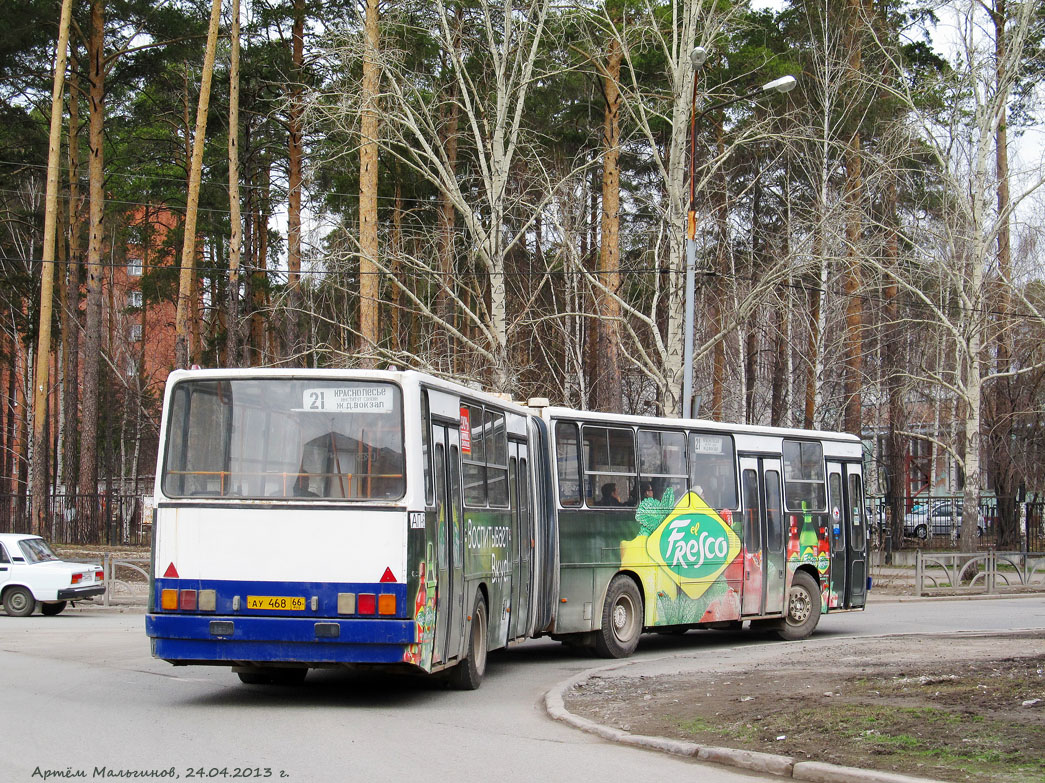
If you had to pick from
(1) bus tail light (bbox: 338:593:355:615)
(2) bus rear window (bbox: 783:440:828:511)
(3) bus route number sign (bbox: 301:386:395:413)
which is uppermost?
(3) bus route number sign (bbox: 301:386:395:413)

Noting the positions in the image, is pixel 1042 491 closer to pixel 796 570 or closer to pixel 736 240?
pixel 736 240

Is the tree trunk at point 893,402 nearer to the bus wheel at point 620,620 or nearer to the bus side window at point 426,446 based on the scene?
the bus wheel at point 620,620

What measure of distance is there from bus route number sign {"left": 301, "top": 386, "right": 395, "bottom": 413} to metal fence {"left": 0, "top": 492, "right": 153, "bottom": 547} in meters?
25.1

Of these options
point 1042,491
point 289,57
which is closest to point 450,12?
point 289,57

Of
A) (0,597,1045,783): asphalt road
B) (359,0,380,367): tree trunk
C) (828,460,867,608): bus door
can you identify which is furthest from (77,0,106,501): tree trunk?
(828,460,867,608): bus door

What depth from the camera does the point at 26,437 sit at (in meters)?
52.3

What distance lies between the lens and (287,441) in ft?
36.7

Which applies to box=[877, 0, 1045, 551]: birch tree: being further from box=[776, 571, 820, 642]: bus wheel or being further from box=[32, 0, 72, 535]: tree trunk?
box=[32, 0, 72, 535]: tree trunk

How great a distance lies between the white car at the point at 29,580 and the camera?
23.4 m

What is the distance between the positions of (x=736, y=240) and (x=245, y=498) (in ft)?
108

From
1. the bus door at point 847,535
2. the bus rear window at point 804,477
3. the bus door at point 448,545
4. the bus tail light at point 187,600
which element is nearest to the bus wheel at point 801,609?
the bus door at point 847,535

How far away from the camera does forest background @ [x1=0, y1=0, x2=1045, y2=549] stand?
85.5 ft

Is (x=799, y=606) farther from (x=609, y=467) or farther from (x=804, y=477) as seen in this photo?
(x=609, y=467)

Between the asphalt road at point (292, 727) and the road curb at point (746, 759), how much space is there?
14 centimetres
